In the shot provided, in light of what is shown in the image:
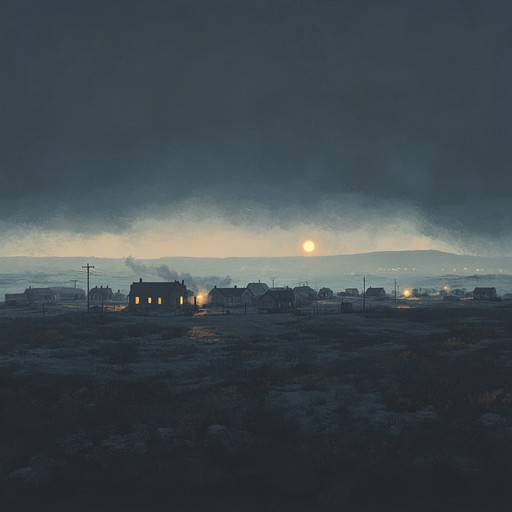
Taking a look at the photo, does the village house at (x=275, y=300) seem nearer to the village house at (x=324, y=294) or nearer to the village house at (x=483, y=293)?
the village house at (x=324, y=294)

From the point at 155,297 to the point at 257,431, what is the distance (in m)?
68.5

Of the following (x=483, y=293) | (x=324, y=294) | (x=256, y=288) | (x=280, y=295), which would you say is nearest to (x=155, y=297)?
(x=280, y=295)

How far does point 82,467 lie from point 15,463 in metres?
2.12

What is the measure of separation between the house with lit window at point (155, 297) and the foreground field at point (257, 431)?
167 ft

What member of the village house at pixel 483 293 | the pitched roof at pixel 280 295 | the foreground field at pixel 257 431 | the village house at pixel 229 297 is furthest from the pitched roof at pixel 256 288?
the foreground field at pixel 257 431

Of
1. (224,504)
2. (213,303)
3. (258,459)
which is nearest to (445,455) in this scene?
(258,459)

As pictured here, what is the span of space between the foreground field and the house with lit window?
51.0 meters

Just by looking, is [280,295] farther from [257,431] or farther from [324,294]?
[257,431]

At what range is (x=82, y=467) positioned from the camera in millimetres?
14086

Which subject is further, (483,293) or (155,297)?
(483,293)

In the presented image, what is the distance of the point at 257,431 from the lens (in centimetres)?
1658

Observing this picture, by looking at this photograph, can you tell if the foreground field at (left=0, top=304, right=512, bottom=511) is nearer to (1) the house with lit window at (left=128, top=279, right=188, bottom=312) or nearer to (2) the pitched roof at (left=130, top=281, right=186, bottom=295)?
(1) the house with lit window at (left=128, top=279, right=188, bottom=312)

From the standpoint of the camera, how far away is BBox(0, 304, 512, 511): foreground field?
41.3 ft

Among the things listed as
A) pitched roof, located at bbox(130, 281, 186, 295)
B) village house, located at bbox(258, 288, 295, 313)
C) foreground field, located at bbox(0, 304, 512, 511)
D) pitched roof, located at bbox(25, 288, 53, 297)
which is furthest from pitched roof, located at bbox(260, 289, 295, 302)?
pitched roof, located at bbox(25, 288, 53, 297)
